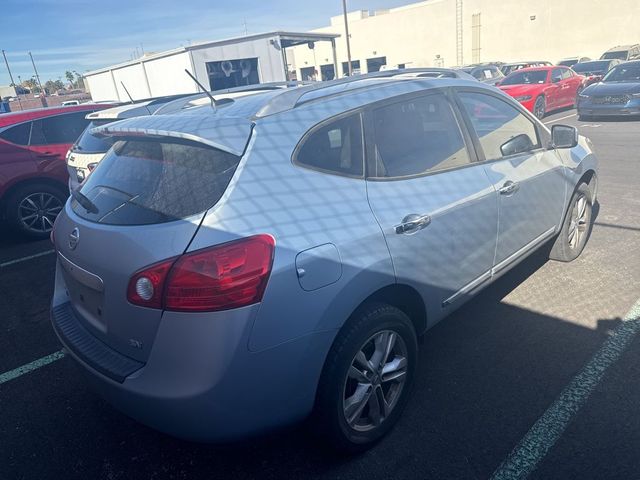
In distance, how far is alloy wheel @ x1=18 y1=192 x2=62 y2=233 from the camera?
635cm

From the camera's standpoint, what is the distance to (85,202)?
7.97ft

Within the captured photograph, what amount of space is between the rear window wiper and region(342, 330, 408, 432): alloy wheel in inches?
58.4

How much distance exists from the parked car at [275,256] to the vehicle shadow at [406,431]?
20 cm

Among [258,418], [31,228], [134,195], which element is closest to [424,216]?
[258,418]

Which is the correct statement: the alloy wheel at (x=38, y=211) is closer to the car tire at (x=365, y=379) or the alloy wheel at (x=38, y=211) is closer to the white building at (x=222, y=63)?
the car tire at (x=365, y=379)

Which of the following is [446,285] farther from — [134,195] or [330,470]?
[134,195]

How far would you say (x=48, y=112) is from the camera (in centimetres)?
683

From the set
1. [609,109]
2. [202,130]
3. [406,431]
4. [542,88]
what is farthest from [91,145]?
[542,88]

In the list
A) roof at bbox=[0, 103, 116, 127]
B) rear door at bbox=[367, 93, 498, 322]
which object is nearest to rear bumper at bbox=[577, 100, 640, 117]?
rear door at bbox=[367, 93, 498, 322]

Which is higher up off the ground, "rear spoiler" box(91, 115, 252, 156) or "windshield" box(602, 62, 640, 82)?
"rear spoiler" box(91, 115, 252, 156)

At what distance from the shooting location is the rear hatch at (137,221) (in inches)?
74.7

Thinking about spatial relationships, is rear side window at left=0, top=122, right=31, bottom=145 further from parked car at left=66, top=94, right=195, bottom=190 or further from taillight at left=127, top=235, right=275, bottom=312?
taillight at left=127, top=235, right=275, bottom=312

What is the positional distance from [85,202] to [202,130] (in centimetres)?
83

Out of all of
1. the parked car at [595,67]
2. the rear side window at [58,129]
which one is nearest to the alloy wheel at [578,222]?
the rear side window at [58,129]
